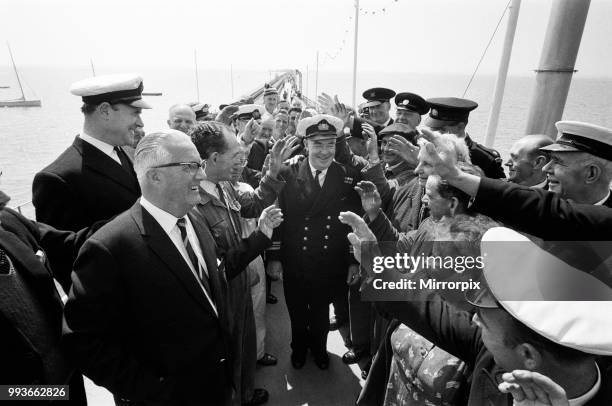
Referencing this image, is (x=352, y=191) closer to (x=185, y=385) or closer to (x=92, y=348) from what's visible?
(x=185, y=385)

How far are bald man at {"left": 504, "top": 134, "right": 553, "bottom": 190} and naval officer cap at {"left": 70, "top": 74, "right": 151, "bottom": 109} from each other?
3.65m

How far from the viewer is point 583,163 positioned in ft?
6.90

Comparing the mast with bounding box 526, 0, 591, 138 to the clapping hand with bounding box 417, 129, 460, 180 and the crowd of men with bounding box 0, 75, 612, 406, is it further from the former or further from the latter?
the clapping hand with bounding box 417, 129, 460, 180

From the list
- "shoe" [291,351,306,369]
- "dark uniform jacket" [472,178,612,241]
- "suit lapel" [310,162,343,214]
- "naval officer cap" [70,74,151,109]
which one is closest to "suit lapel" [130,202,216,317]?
"naval officer cap" [70,74,151,109]

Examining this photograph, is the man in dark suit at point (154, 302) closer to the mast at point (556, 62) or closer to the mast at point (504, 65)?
the mast at point (556, 62)

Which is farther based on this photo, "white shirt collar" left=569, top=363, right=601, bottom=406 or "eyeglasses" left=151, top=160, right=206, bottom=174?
"eyeglasses" left=151, top=160, right=206, bottom=174

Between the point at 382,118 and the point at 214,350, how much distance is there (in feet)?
16.4

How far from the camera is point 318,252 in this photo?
11.1 feet

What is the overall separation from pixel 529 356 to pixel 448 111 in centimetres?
319

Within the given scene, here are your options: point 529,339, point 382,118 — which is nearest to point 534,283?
point 529,339

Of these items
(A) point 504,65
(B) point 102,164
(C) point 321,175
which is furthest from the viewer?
(A) point 504,65

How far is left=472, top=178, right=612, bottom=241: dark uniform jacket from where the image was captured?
176cm

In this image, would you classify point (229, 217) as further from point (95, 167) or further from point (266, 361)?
point (266, 361)

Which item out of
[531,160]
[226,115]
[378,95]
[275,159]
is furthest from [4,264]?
[378,95]
